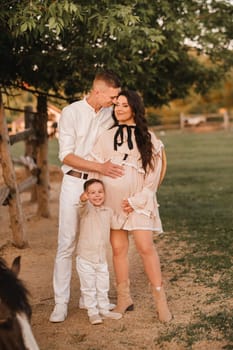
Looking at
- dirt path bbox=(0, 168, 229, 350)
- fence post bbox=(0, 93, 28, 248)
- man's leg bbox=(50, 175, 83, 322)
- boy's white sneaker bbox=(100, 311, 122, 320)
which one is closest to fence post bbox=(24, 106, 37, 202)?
fence post bbox=(0, 93, 28, 248)

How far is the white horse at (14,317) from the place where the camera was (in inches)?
173

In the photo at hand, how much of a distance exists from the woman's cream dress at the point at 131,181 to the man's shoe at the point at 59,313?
33.0 inches

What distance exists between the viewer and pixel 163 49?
1162 cm

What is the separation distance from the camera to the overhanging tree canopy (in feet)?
25.7

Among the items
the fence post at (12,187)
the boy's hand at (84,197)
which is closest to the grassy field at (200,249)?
the boy's hand at (84,197)

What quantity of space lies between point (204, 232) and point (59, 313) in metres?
4.32

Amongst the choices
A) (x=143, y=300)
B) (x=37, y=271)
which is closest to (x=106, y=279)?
(x=143, y=300)

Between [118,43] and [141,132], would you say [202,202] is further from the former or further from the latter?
[141,132]

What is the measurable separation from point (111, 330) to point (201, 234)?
168 inches

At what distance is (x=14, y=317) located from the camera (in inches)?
177

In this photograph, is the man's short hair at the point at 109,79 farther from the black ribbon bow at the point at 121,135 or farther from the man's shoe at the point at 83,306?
the man's shoe at the point at 83,306

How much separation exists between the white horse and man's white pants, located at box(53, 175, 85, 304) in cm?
164

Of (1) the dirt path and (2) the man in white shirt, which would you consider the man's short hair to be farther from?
(1) the dirt path

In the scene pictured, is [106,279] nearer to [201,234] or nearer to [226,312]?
[226,312]
